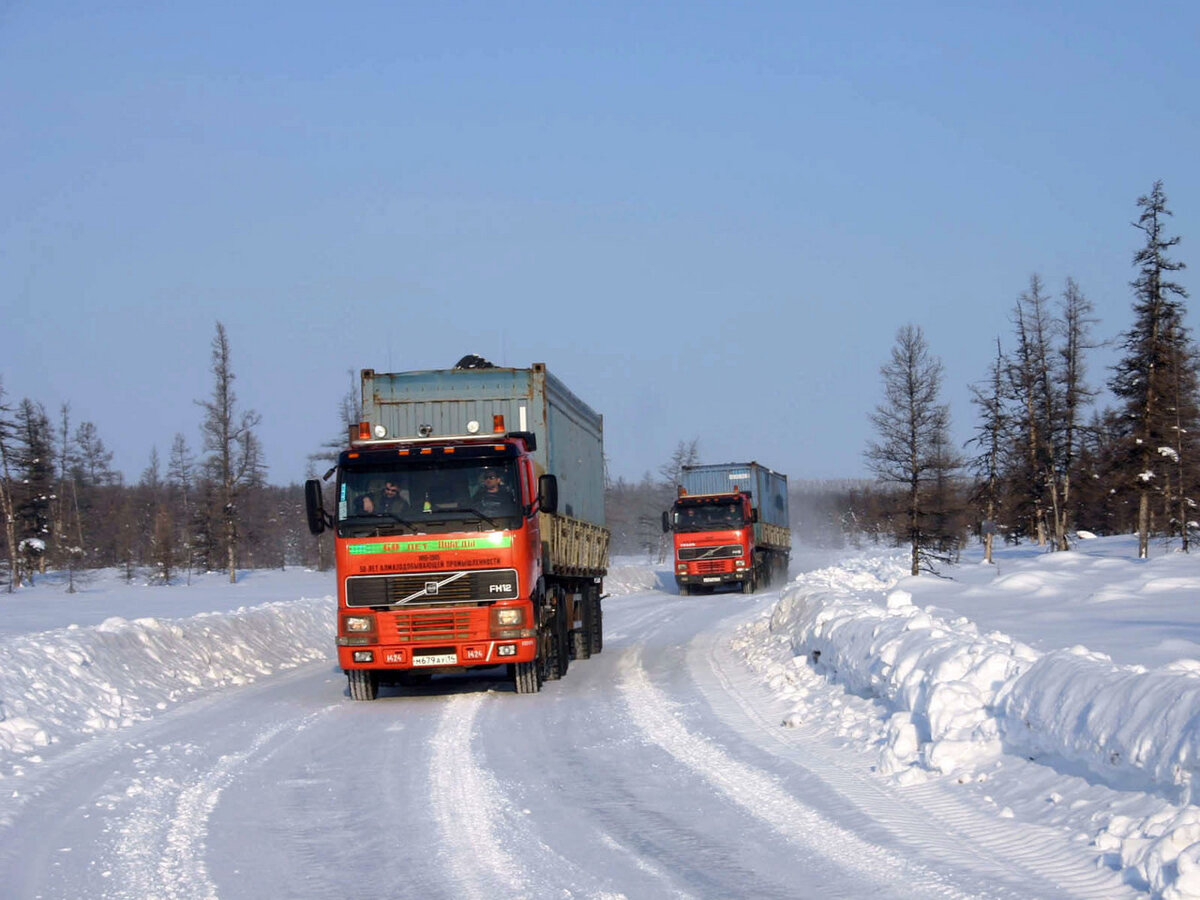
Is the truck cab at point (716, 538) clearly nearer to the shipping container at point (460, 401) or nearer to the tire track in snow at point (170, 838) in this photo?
the shipping container at point (460, 401)

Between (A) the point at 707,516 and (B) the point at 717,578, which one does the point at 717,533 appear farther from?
(B) the point at 717,578

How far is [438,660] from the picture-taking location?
12.9 metres

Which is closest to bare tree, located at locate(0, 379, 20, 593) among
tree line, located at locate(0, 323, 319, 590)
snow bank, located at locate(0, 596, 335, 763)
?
tree line, located at locate(0, 323, 319, 590)

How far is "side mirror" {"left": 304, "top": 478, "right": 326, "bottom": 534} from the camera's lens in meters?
13.1

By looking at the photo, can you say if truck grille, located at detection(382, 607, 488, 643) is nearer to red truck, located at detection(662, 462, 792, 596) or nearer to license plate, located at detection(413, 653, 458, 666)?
license plate, located at detection(413, 653, 458, 666)

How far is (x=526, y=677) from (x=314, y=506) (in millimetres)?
3346

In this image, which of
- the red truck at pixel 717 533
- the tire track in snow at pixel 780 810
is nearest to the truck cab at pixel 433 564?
the tire track in snow at pixel 780 810

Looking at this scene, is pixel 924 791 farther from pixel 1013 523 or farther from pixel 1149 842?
pixel 1013 523

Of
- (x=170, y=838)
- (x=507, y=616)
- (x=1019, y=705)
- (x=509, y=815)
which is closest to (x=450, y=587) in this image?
(x=507, y=616)

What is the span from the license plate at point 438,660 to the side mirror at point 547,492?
80.0 inches

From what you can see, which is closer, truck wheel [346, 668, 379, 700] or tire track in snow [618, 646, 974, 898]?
tire track in snow [618, 646, 974, 898]

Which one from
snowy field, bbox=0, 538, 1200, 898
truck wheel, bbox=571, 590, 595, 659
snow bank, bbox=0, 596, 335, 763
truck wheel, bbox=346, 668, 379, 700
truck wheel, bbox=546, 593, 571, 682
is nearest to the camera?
snowy field, bbox=0, 538, 1200, 898

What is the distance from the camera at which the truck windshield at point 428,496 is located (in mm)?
13008

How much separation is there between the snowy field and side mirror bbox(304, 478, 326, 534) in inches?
114
